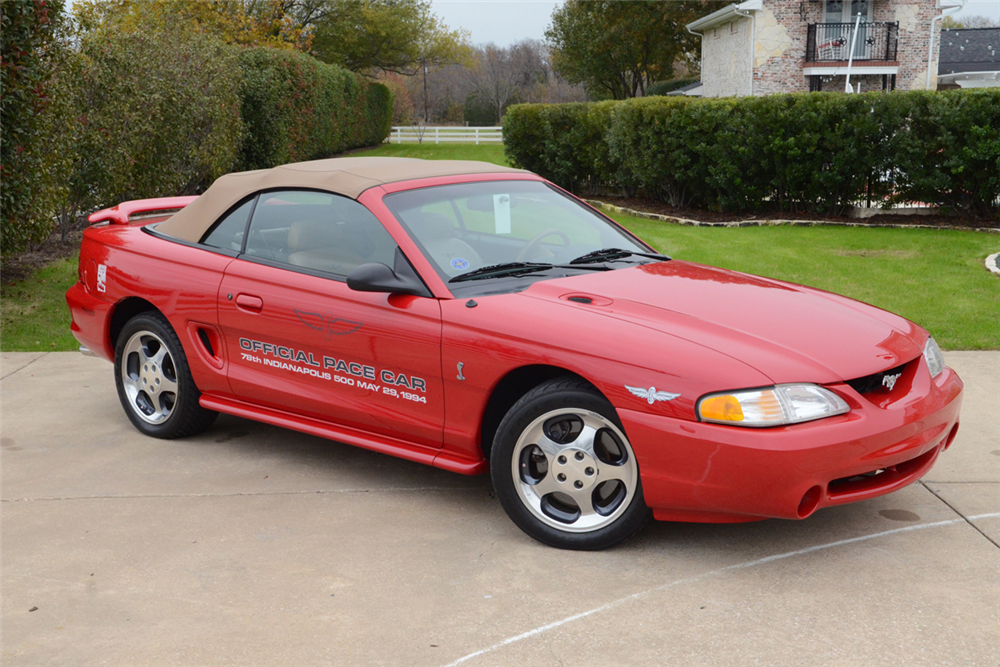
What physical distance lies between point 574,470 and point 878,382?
1.24 metres

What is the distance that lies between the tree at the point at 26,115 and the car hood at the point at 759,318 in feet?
19.7

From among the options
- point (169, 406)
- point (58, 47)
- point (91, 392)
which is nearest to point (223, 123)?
point (58, 47)

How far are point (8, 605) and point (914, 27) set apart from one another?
38437mm

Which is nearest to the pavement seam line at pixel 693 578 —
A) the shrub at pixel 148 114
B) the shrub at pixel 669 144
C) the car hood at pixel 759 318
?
the car hood at pixel 759 318

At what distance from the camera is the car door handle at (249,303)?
4.61 m

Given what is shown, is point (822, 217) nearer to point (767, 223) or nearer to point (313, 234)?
point (767, 223)

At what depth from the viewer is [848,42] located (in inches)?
1398

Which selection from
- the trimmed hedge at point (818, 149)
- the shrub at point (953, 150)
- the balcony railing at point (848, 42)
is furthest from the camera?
the balcony railing at point (848, 42)

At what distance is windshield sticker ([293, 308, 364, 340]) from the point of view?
14.0ft

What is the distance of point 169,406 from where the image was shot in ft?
17.3

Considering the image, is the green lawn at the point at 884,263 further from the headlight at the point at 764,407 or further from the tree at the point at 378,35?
the tree at the point at 378,35

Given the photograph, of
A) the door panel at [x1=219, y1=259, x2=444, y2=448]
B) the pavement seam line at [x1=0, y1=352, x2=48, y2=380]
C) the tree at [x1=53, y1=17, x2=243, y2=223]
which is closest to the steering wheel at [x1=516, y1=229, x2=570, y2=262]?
the door panel at [x1=219, y1=259, x2=444, y2=448]

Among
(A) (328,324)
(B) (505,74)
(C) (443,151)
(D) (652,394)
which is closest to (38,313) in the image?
(A) (328,324)

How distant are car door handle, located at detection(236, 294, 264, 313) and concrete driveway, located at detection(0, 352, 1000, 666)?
0.84 meters
